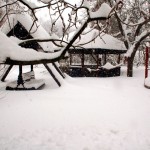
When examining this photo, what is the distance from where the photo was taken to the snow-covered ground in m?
7.34

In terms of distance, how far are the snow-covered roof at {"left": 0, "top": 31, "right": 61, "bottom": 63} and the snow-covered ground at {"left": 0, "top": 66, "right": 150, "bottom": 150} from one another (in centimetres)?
423

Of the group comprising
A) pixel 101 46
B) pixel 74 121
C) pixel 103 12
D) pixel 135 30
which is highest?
pixel 103 12

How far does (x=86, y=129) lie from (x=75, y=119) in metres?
0.95

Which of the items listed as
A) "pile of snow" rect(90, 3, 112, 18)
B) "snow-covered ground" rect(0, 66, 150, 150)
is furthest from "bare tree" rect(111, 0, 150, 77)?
"pile of snow" rect(90, 3, 112, 18)

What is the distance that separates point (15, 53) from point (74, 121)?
6.10 metres

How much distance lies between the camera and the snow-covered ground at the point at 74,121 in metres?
7.34

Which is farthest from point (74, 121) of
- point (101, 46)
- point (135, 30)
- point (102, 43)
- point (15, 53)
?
point (135, 30)

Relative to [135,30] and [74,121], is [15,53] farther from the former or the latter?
[135,30]

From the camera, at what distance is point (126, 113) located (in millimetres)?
9945

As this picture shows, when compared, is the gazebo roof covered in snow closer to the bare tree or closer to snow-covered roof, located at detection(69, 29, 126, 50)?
snow-covered roof, located at detection(69, 29, 126, 50)

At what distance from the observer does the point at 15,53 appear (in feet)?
10.4

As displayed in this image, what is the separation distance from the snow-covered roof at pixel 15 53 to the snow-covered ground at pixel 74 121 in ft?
13.9

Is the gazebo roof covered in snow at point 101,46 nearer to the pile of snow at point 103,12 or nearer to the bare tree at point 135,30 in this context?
the bare tree at point 135,30

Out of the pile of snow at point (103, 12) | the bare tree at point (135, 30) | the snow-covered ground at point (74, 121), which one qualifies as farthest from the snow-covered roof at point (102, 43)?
the pile of snow at point (103, 12)
